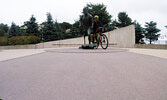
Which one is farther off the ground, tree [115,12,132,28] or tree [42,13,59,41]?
tree [115,12,132,28]

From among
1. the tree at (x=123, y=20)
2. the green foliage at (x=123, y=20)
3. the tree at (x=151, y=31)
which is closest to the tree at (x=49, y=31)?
the tree at (x=151, y=31)

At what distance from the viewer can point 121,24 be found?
32.8 m

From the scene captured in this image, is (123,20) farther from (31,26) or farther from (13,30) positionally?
(13,30)

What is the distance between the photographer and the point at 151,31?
75.7 ft

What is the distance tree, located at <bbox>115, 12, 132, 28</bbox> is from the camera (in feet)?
106

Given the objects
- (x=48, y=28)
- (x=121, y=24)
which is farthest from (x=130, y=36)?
(x=121, y=24)

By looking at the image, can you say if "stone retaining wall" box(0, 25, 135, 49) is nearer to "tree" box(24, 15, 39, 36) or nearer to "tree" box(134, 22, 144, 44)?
"tree" box(24, 15, 39, 36)

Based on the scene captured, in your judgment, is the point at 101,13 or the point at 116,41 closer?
the point at 116,41

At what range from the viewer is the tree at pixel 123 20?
1271 inches

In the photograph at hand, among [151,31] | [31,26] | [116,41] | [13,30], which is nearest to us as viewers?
[116,41]

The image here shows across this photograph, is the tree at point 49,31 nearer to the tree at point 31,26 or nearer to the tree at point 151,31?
the tree at point 31,26

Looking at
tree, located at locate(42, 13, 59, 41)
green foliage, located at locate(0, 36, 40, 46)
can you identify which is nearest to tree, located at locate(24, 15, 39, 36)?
tree, located at locate(42, 13, 59, 41)

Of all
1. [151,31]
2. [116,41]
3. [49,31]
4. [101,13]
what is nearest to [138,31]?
[151,31]

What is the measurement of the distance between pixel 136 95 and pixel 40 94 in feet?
3.96
